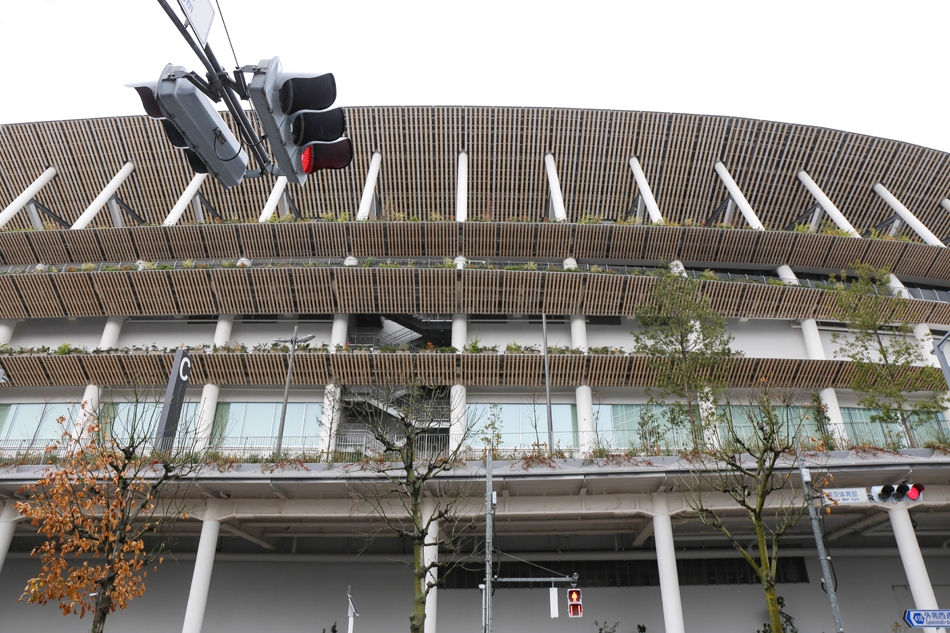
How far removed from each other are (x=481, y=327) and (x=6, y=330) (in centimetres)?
2299

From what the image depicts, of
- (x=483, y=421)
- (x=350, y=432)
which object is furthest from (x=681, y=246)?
(x=350, y=432)

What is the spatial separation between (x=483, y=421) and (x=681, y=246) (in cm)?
1311

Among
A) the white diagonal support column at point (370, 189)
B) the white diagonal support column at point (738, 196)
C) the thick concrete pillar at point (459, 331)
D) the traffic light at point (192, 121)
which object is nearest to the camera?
the traffic light at point (192, 121)

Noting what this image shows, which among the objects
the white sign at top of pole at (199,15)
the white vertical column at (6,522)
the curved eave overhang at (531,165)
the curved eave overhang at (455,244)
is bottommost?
the white sign at top of pole at (199,15)

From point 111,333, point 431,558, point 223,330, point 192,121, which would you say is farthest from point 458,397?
point 192,121

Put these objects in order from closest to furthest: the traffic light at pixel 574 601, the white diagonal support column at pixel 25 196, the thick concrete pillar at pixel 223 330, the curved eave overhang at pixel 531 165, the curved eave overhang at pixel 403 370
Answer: the traffic light at pixel 574 601, the curved eave overhang at pixel 403 370, the thick concrete pillar at pixel 223 330, the white diagonal support column at pixel 25 196, the curved eave overhang at pixel 531 165

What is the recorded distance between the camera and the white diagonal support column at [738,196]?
28312mm

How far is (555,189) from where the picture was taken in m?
29.2

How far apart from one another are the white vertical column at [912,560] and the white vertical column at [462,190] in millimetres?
20401

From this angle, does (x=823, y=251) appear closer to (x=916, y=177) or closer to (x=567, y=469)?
(x=916, y=177)

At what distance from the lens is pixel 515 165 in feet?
103

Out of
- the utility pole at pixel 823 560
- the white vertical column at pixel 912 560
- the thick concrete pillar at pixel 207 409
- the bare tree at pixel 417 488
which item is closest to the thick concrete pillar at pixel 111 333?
the thick concrete pillar at pixel 207 409

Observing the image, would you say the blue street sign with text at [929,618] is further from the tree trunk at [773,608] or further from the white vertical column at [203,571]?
the white vertical column at [203,571]

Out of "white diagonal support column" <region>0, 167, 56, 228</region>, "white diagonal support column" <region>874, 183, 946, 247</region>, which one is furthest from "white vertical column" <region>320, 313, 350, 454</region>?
"white diagonal support column" <region>874, 183, 946, 247</region>
